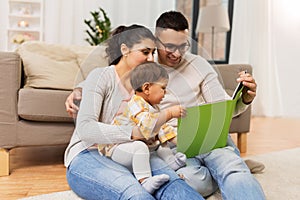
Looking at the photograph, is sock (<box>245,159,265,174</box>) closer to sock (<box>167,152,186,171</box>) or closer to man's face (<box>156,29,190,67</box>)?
sock (<box>167,152,186,171</box>)

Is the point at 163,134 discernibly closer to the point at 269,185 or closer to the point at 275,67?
the point at 269,185

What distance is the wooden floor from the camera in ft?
5.24

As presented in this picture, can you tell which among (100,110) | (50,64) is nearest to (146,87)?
(100,110)

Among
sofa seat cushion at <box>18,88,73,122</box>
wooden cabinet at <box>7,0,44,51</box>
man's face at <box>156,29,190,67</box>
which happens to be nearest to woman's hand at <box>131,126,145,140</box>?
man's face at <box>156,29,190,67</box>

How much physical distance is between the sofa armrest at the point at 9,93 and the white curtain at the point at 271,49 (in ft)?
9.12

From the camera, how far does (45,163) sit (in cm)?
199

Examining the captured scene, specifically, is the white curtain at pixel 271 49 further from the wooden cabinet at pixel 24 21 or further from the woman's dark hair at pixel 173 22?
the woman's dark hair at pixel 173 22

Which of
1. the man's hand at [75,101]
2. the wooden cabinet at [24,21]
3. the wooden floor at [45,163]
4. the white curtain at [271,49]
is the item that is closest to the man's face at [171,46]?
the man's hand at [75,101]

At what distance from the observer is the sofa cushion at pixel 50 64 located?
80.7 inches

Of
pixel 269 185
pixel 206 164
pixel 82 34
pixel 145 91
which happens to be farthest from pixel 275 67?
pixel 145 91

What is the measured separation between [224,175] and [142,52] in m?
0.48

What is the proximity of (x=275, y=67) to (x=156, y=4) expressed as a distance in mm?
1345

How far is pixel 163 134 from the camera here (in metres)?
1.23

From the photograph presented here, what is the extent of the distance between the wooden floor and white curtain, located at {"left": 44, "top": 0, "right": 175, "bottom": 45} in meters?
1.57
